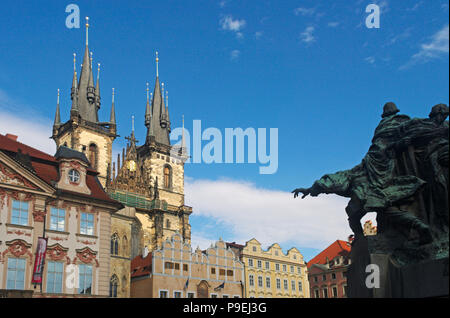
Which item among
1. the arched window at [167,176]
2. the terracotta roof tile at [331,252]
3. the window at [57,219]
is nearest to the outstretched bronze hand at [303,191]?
the window at [57,219]

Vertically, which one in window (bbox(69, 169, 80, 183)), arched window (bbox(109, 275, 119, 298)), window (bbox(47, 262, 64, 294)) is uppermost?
window (bbox(69, 169, 80, 183))

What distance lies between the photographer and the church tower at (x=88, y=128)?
6681 centimetres

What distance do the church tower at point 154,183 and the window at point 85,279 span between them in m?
36.0

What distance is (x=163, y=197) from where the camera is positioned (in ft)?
240

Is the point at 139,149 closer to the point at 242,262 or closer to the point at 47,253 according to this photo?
the point at 242,262

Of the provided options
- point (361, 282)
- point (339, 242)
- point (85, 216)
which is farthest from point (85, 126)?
point (361, 282)

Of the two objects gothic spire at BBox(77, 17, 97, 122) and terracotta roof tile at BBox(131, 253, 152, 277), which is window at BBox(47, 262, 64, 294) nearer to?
terracotta roof tile at BBox(131, 253, 152, 277)

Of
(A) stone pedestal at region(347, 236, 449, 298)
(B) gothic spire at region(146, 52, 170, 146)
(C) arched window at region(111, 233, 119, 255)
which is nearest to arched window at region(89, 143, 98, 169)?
(B) gothic spire at region(146, 52, 170, 146)

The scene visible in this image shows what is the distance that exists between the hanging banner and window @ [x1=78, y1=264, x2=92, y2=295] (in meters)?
2.22

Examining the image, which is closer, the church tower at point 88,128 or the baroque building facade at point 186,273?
the baroque building facade at point 186,273

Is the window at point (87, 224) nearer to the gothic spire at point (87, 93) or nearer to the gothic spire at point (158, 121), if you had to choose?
the gothic spire at point (87, 93)

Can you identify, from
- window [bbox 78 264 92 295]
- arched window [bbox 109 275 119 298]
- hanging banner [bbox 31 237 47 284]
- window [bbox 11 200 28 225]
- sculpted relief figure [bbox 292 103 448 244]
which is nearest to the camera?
sculpted relief figure [bbox 292 103 448 244]

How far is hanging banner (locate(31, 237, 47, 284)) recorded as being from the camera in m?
24.8
